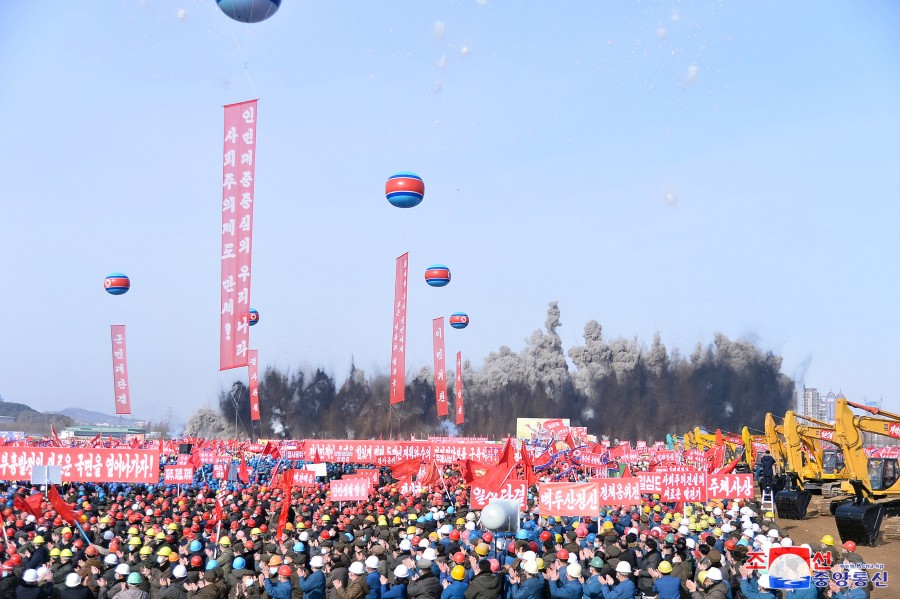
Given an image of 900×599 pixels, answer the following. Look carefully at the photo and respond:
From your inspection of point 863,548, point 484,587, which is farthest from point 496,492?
point 863,548

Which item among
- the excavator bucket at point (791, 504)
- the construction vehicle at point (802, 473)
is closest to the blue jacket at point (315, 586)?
the construction vehicle at point (802, 473)

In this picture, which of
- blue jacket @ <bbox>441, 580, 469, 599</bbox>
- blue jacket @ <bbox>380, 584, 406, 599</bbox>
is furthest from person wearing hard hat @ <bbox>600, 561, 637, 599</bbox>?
blue jacket @ <bbox>380, 584, 406, 599</bbox>

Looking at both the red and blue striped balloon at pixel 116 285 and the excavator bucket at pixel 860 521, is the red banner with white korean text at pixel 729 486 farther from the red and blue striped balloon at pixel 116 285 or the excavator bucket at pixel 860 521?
the red and blue striped balloon at pixel 116 285

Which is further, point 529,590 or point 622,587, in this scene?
point 622,587

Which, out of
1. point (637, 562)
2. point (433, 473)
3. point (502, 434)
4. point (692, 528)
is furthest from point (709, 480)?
point (502, 434)

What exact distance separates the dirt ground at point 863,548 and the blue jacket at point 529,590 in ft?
33.9

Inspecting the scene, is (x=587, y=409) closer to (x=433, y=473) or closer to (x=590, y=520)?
(x=433, y=473)

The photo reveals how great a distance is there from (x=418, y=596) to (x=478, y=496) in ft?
23.7

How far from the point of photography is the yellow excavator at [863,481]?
83.1 feet

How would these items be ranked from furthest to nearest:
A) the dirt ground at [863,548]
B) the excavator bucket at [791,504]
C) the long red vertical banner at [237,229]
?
the excavator bucket at [791,504]
the dirt ground at [863,548]
the long red vertical banner at [237,229]

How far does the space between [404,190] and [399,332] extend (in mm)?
5719

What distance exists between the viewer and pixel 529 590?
11.7 meters

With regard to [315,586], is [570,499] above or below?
above

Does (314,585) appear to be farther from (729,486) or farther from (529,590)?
(729,486)
